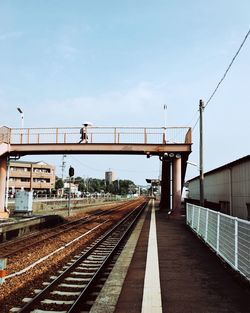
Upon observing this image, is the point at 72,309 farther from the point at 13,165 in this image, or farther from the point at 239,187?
the point at 13,165

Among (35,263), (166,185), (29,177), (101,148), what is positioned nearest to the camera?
(35,263)


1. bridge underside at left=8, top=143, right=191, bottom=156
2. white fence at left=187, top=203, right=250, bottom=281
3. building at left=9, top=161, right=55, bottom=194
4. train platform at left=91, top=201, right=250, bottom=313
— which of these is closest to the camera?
train platform at left=91, top=201, right=250, bottom=313

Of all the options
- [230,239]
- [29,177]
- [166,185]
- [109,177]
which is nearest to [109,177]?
[109,177]

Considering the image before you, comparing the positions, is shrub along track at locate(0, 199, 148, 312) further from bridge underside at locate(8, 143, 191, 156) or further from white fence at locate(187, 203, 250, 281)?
bridge underside at locate(8, 143, 191, 156)

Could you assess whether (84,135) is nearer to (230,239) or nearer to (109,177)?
(230,239)

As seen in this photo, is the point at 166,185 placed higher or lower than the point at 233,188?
higher

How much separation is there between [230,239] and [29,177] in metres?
94.9

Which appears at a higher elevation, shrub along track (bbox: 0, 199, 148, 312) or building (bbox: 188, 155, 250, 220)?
building (bbox: 188, 155, 250, 220)

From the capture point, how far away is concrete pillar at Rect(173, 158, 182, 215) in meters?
24.3

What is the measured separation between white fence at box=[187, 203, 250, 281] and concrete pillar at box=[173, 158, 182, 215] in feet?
42.5

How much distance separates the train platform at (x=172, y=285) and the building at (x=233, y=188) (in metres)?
6.43

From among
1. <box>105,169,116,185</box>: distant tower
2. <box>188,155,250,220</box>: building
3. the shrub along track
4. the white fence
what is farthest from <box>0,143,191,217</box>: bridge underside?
<box>105,169,116,185</box>: distant tower

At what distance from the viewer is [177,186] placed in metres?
24.3

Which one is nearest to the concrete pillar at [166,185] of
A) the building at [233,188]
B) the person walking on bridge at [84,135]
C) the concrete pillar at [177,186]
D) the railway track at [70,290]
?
the concrete pillar at [177,186]
